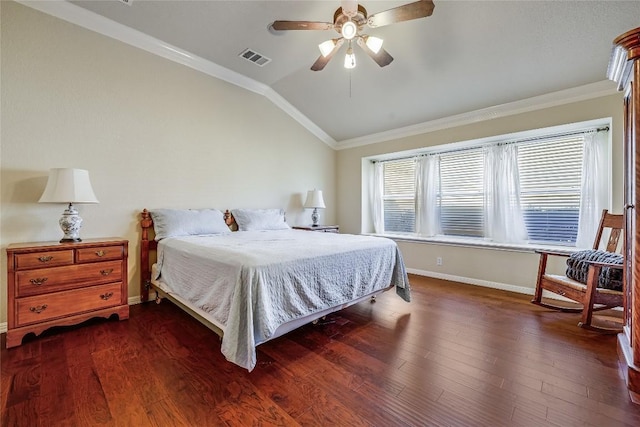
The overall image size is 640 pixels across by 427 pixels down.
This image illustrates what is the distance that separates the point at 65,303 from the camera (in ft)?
7.53

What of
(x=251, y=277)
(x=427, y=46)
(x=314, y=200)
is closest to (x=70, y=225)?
(x=251, y=277)

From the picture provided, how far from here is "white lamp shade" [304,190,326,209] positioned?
4688mm

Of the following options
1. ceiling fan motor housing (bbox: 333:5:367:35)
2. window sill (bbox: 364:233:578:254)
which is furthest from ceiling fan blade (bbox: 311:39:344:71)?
window sill (bbox: 364:233:578:254)

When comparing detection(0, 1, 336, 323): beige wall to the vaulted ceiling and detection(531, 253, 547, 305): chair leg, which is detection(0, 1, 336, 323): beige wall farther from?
detection(531, 253, 547, 305): chair leg

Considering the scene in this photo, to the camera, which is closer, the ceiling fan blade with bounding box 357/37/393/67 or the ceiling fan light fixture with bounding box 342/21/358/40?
the ceiling fan light fixture with bounding box 342/21/358/40

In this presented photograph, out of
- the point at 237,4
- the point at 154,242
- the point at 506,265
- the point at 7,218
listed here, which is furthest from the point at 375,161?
the point at 7,218

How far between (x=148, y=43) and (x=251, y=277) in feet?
10.1

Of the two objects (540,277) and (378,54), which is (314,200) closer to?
(378,54)

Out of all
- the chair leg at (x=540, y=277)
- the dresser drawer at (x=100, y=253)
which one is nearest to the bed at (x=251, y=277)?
the dresser drawer at (x=100, y=253)

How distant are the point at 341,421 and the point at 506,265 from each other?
3.18m

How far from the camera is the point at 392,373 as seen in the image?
176 centimetres

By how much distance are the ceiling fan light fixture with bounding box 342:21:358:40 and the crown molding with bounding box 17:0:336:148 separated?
7.08 ft

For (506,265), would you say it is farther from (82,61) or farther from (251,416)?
(82,61)

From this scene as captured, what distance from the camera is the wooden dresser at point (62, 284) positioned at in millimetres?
2094
